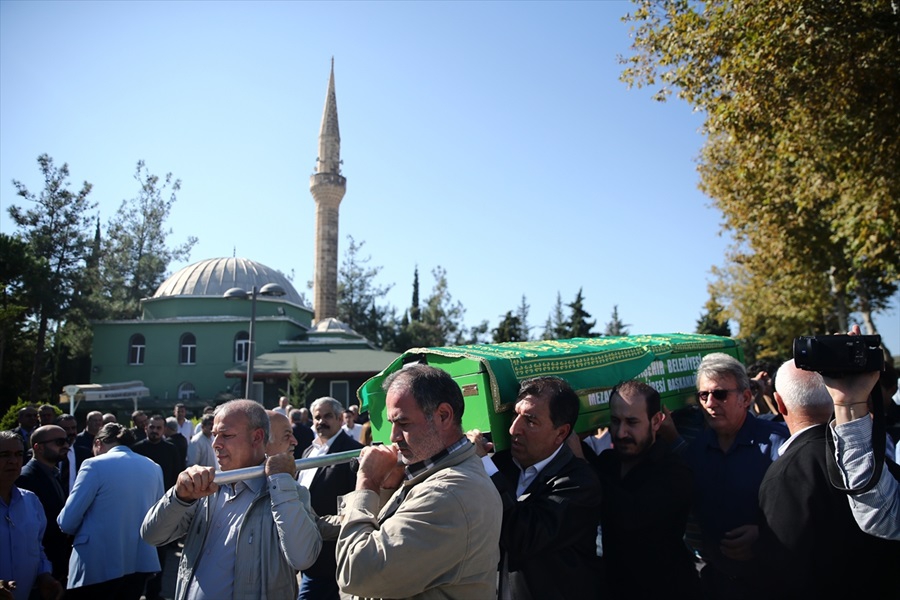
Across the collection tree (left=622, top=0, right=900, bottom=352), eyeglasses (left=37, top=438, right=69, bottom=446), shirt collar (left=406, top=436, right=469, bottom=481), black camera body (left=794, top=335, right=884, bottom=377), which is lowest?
eyeglasses (left=37, top=438, right=69, bottom=446)

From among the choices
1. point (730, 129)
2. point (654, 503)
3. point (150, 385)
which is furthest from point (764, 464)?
point (150, 385)

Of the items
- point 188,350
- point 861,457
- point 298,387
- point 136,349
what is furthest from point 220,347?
point 861,457

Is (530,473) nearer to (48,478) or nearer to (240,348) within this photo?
(48,478)

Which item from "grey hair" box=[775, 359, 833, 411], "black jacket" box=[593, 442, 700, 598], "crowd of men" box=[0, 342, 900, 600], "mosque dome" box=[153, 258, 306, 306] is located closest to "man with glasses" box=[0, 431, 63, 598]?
"crowd of men" box=[0, 342, 900, 600]

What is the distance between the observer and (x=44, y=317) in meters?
33.3

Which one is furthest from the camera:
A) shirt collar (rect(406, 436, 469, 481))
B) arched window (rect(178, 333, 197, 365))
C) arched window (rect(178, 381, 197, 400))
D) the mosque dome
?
the mosque dome

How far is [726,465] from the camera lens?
12.3 ft

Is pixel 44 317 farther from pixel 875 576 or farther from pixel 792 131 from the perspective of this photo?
pixel 875 576

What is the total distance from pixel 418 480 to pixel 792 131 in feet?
35.4

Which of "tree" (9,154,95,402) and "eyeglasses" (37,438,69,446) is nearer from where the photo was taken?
"eyeglasses" (37,438,69,446)

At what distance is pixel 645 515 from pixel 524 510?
705 millimetres

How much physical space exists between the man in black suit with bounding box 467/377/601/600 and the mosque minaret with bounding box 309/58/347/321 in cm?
4033

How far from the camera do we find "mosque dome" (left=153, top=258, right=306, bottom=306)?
127 feet

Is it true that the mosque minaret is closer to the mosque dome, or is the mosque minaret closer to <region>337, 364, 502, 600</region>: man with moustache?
the mosque dome
